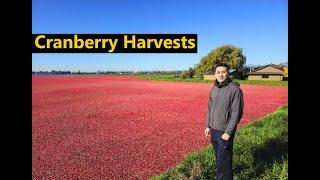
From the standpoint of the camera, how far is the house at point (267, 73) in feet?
196

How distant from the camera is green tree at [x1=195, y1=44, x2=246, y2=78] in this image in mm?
61438

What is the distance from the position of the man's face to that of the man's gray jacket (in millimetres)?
56

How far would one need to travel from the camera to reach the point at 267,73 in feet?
200

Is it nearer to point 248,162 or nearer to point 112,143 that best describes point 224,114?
point 248,162

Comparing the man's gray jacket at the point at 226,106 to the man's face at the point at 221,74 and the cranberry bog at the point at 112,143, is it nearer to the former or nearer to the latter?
the man's face at the point at 221,74

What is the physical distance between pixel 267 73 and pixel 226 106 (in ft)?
189

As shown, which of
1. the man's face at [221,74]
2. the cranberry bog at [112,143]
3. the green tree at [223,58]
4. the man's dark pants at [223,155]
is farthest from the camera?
the green tree at [223,58]

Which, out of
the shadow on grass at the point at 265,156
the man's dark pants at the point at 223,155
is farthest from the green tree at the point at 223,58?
the man's dark pants at the point at 223,155

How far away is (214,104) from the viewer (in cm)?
548

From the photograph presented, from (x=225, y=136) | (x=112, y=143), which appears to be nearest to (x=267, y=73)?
(x=112, y=143)

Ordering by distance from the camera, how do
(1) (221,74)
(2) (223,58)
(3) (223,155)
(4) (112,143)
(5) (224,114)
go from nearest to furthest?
(1) (221,74)
(5) (224,114)
(3) (223,155)
(4) (112,143)
(2) (223,58)

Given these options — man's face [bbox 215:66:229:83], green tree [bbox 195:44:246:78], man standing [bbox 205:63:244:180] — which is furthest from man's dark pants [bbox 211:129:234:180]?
green tree [bbox 195:44:246:78]

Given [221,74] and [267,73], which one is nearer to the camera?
[221,74]
